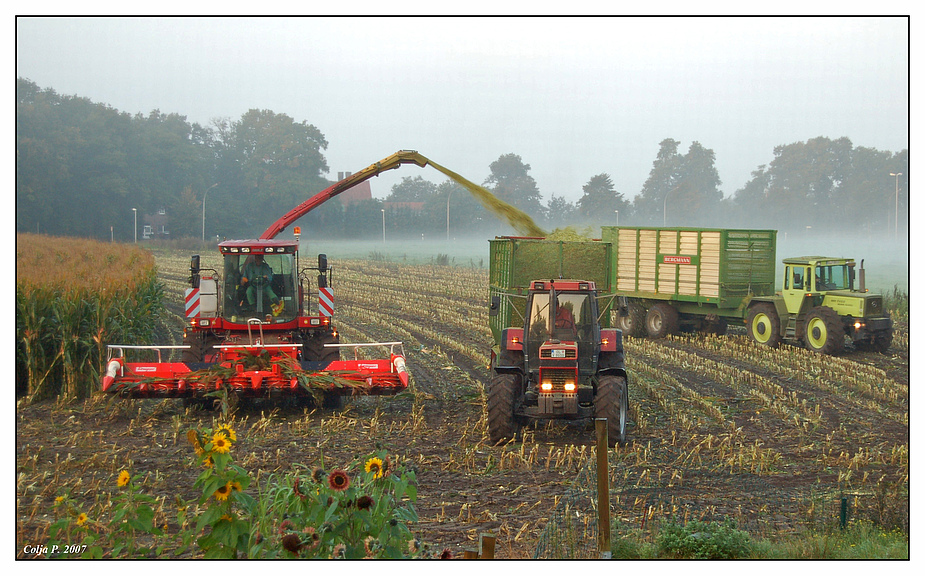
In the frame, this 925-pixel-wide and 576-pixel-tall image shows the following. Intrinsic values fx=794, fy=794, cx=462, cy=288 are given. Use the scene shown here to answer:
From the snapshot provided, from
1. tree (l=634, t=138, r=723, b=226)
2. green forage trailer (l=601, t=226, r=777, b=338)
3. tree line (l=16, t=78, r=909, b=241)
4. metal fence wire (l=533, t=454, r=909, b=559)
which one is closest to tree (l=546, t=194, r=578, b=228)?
tree line (l=16, t=78, r=909, b=241)

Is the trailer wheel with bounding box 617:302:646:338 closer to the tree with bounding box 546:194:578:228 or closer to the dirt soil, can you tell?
the dirt soil

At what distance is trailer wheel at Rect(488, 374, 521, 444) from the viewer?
365 inches

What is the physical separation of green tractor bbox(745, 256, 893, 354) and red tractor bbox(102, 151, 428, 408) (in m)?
8.96

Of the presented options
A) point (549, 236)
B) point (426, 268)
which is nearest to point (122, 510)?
point (549, 236)

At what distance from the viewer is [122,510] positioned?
4547mm

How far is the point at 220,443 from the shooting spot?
4293 millimetres

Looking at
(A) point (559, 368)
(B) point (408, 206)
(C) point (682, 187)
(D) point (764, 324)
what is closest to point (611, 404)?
(A) point (559, 368)

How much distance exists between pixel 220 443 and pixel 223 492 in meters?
0.26

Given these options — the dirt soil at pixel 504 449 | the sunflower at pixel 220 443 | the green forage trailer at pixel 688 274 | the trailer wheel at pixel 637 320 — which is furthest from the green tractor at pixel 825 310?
the sunflower at pixel 220 443

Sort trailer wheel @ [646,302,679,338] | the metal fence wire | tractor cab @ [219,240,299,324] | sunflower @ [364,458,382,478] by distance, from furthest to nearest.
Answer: trailer wheel @ [646,302,679,338]
tractor cab @ [219,240,299,324]
the metal fence wire
sunflower @ [364,458,382,478]

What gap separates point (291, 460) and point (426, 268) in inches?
1373

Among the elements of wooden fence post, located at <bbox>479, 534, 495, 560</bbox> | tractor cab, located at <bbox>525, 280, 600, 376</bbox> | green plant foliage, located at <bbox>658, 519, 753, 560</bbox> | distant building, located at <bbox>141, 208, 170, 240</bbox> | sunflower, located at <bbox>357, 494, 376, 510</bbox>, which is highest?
distant building, located at <bbox>141, 208, 170, 240</bbox>

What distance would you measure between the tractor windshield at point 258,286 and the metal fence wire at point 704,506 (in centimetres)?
540

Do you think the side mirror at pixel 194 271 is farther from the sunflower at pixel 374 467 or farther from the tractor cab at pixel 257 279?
the sunflower at pixel 374 467
